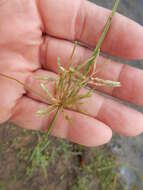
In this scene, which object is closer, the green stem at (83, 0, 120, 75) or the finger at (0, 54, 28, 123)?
the green stem at (83, 0, 120, 75)

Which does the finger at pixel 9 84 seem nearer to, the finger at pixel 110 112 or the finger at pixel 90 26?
the finger at pixel 110 112

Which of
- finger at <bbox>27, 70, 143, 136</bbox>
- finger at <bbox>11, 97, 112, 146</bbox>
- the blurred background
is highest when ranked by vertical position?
finger at <bbox>27, 70, 143, 136</bbox>

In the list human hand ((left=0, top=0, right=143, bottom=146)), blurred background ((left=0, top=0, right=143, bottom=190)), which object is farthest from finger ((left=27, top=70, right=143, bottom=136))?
blurred background ((left=0, top=0, right=143, bottom=190))

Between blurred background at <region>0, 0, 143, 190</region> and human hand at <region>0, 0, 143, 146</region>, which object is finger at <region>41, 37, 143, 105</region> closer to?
human hand at <region>0, 0, 143, 146</region>

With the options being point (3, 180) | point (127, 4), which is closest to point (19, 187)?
point (3, 180)

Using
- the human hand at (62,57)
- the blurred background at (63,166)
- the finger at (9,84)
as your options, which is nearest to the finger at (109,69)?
the human hand at (62,57)

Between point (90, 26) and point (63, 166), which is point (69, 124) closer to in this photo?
point (90, 26)

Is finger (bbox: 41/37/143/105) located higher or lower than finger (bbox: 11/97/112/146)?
higher
